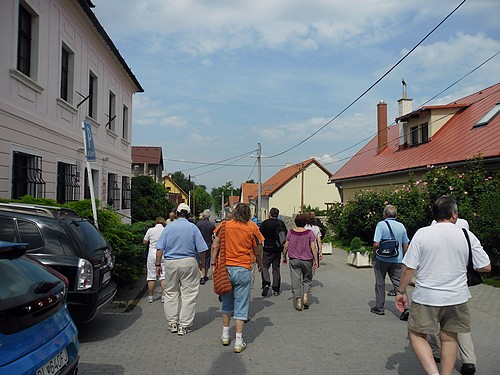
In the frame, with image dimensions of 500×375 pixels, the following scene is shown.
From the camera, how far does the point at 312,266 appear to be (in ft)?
26.6

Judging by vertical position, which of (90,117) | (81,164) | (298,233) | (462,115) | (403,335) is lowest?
(403,335)

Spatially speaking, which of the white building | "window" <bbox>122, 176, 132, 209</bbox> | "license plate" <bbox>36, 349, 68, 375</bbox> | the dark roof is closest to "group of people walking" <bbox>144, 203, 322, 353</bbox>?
"license plate" <bbox>36, 349, 68, 375</bbox>

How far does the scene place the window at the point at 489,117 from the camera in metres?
18.3

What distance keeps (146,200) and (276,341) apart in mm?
20477

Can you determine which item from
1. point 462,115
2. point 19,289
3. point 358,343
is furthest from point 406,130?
point 19,289

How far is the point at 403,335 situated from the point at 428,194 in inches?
364

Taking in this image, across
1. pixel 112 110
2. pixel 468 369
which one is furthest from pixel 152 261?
pixel 112 110

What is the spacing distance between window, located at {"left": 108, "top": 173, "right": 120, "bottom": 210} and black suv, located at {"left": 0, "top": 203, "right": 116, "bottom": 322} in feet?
40.8

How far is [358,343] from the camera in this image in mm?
5883

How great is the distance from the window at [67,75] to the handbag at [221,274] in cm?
896

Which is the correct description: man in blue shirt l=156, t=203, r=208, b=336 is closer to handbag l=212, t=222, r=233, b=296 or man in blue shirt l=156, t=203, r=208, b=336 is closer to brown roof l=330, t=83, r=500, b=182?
handbag l=212, t=222, r=233, b=296

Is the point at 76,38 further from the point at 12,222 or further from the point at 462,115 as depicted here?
the point at 462,115

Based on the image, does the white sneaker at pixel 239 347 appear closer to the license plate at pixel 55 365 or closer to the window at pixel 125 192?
the license plate at pixel 55 365

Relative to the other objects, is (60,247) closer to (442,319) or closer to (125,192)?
(442,319)
